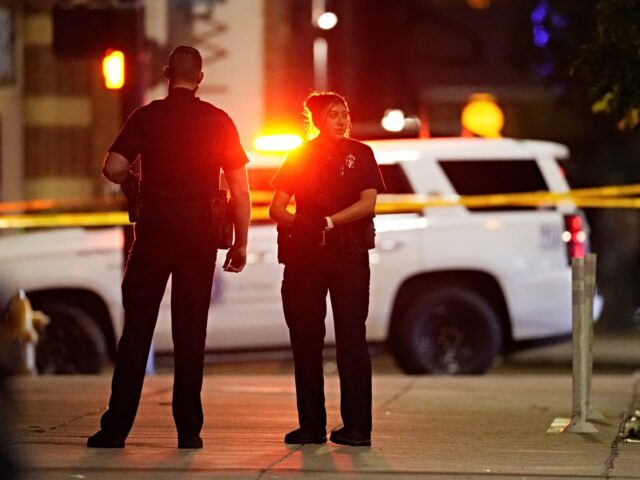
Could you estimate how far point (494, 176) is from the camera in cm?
1455

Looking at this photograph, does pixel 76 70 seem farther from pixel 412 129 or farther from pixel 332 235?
pixel 332 235

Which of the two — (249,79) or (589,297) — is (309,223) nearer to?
(589,297)

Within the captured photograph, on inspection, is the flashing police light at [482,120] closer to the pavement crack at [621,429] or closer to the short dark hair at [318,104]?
the pavement crack at [621,429]

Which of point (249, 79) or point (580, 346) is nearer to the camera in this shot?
point (580, 346)

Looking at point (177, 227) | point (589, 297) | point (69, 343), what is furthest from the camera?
point (69, 343)

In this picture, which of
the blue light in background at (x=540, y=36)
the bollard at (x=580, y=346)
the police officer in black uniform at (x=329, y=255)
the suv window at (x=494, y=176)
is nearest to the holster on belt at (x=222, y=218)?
the police officer in black uniform at (x=329, y=255)

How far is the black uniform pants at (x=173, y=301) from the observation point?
8672 millimetres

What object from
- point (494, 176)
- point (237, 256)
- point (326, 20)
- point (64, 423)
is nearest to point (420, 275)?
point (494, 176)

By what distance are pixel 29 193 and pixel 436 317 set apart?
8192mm

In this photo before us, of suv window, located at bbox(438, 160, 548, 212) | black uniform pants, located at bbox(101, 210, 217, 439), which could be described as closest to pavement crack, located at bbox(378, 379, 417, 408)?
suv window, located at bbox(438, 160, 548, 212)

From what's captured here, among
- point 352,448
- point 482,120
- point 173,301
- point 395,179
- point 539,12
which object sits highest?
point 539,12

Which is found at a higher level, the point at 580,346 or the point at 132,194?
the point at 132,194

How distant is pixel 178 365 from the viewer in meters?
8.74

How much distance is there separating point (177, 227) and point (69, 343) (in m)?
5.74
